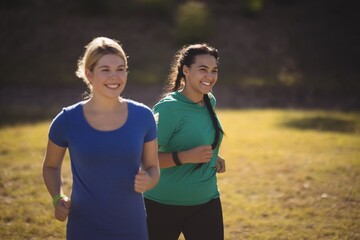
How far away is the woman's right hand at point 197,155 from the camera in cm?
302

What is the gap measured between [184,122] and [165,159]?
31 centimetres

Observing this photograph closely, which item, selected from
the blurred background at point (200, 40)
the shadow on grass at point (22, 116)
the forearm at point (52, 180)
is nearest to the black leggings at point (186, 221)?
the forearm at point (52, 180)

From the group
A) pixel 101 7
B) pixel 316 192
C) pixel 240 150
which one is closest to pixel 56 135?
pixel 316 192

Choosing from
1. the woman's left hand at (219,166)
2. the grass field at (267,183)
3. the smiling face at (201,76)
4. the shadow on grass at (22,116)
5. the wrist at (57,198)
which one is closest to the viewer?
the wrist at (57,198)

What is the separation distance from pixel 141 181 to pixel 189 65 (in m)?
1.27

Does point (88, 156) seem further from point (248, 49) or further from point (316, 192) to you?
point (248, 49)

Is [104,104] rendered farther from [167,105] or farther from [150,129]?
[167,105]

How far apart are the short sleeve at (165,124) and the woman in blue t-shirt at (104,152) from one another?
0.67m

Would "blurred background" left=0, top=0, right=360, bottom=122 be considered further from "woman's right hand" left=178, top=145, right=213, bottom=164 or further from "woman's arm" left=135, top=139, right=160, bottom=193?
"woman's arm" left=135, top=139, right=160, bottom=193

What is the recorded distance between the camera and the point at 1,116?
45.8 ft

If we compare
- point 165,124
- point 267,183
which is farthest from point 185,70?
point 267,183

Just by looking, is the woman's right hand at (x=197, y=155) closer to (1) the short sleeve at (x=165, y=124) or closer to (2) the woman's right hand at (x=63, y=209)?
(1) the short sleeve at (x=165, y=124)

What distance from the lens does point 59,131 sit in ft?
7.86

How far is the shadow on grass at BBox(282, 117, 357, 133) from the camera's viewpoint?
12461 millimetres
